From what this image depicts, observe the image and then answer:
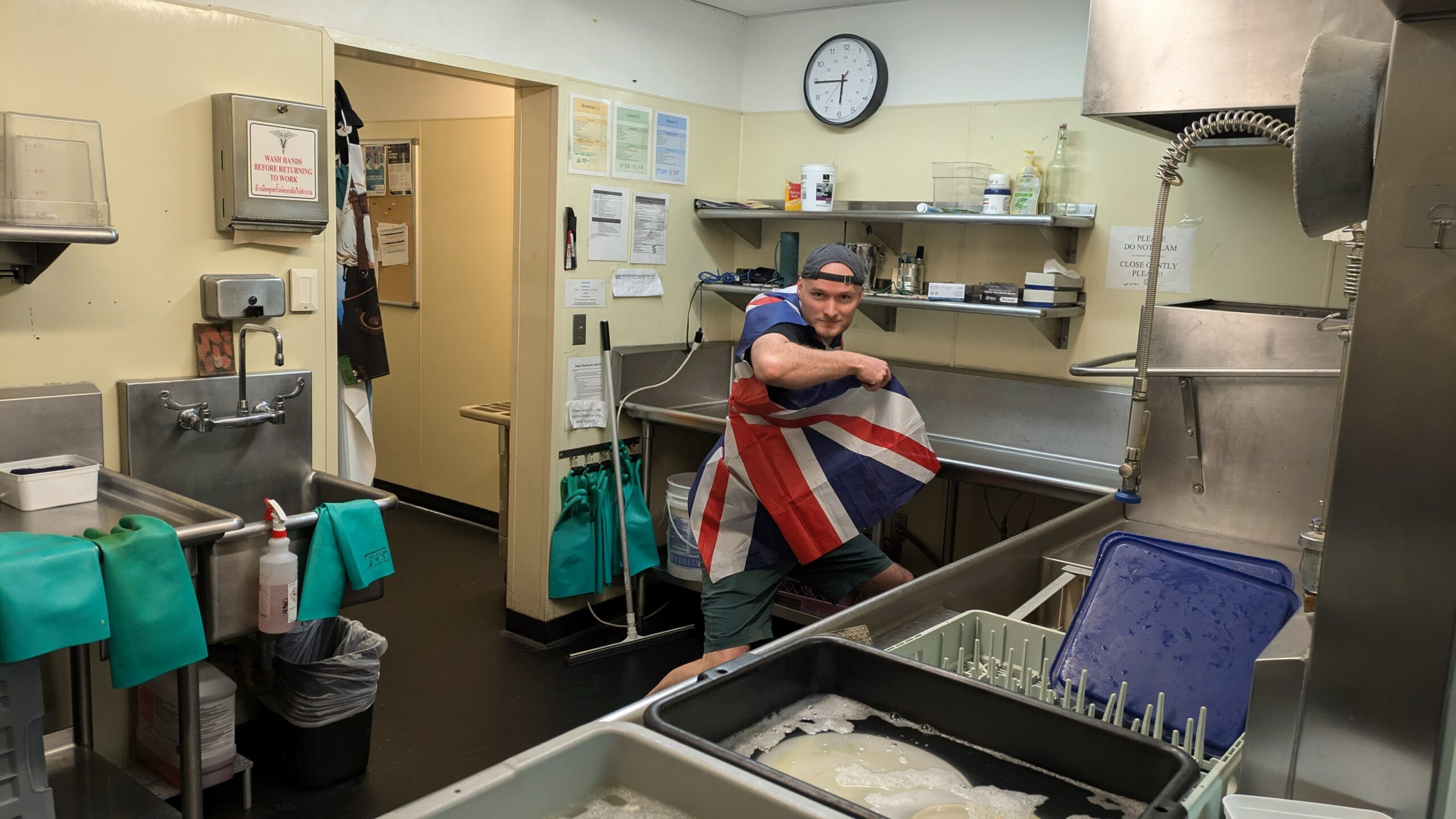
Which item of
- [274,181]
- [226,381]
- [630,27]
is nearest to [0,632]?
[226,381]

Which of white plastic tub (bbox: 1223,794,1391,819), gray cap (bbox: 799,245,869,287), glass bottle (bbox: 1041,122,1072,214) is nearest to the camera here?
white plastic tub (bbox: 1223,794,1391,819)

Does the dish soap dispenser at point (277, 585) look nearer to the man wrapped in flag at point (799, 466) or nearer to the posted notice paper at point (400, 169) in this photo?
the man wrapped in flag at point (799, 466)

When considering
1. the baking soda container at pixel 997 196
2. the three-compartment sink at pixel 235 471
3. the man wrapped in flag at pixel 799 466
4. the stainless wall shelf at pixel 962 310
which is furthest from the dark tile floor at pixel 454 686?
the baking soda container at pixel 997 196

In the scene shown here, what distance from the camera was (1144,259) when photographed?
3279 mm

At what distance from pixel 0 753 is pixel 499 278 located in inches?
131

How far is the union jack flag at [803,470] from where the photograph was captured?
8.70 ft

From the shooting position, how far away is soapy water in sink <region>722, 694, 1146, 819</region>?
→ 1.00 metres

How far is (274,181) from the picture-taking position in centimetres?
255

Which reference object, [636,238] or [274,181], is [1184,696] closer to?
[274,181]

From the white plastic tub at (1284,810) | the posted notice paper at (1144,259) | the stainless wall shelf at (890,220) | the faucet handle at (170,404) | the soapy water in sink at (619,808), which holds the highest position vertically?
the stainless wall shelf at (890,220)

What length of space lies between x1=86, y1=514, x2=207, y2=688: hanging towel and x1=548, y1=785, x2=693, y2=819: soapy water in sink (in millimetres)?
1294

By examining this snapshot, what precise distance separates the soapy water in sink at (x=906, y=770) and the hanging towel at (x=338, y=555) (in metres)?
1.55

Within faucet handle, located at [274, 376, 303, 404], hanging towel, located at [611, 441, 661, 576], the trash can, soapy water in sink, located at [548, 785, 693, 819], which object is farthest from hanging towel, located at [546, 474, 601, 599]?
soapy water in sink, located at [548, 785, 693, 819]

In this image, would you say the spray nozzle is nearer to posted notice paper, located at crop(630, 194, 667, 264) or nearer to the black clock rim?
posted notice paper, located at crop(630, 194, 667, 264)
